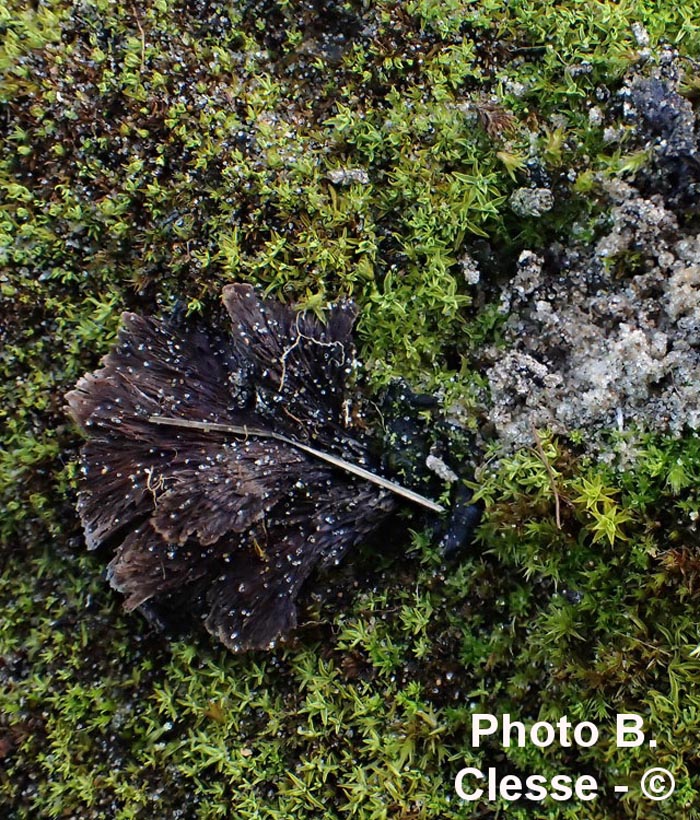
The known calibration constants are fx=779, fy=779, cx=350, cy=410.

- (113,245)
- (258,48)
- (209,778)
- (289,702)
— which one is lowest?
(209,778)

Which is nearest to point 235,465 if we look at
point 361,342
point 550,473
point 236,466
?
point 236,466

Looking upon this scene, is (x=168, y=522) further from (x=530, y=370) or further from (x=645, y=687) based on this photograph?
(x=645, y=687)

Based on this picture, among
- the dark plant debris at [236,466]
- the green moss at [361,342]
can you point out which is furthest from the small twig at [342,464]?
the green moss at [361,342]

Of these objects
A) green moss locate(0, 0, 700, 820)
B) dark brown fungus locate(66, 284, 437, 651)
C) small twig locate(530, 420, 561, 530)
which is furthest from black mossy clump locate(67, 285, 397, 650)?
small twig locate(530, 420, 561, 530)

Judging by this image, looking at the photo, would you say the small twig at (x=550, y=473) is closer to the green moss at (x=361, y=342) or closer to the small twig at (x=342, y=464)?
the green moss at (x=361, y=342)

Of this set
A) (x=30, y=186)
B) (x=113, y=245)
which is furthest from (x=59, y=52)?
(x=113, y=245)

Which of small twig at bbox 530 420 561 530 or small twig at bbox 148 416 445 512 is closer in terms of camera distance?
small twig at bbox 530 420 561 530

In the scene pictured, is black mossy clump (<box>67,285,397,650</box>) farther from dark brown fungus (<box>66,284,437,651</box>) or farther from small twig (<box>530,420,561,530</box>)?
small twig (<box>530,420,561,530</box>)

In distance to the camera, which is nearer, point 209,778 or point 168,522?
point 168,522
